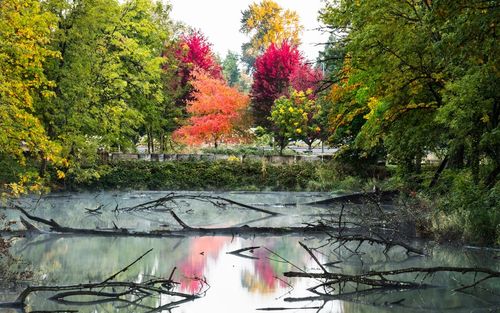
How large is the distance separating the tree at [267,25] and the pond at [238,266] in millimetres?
62299

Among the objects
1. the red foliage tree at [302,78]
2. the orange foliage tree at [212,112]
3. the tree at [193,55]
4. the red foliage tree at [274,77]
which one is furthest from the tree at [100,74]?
the red foliage tree at [302,78]

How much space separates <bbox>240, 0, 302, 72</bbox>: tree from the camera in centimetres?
8688

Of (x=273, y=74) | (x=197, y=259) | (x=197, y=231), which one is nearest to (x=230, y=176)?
(x=273, y=74)

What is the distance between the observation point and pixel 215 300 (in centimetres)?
1338

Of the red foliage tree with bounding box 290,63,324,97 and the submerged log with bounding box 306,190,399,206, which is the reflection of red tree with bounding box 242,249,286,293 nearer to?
the submerged log with bounding box 306,190,399,206

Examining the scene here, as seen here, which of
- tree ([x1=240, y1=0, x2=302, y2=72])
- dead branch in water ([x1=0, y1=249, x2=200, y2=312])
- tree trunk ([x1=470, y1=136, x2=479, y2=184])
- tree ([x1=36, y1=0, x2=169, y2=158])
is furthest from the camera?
tree ([x1=240, y1=0, x2=302, y2=72])

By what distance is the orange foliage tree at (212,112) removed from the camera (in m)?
48.2

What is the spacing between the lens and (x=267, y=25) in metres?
91.6

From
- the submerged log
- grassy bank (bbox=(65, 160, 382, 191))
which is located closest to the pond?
the submerged log

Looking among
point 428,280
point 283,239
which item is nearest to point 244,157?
point 283,239

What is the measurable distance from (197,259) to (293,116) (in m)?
31.0

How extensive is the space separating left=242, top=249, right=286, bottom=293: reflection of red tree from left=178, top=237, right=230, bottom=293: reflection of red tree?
94 centimetres

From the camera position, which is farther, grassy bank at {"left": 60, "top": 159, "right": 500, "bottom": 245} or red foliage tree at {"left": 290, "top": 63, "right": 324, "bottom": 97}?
red foliage tree at {"left": 290, "top": 63, "right": 324, "bottom": 97}

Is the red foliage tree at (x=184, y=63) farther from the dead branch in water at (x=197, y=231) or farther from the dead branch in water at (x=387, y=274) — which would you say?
the dead branch in water at (x=387, y=274)
